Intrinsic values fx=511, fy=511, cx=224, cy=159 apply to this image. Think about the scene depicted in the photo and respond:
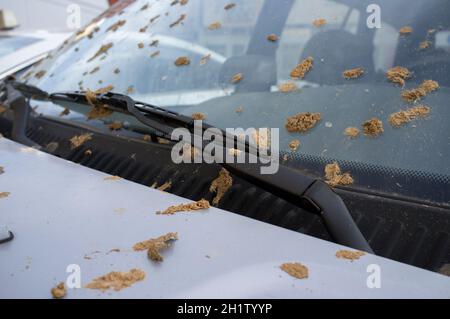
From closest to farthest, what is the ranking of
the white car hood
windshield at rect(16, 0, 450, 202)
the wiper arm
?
1. the white car hood
2. windshield at rect(16, 0, 450, 202)
3. the wiper arm

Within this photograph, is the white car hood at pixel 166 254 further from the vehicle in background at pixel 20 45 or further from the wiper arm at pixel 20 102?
the vehicle in background at pixel 20 45

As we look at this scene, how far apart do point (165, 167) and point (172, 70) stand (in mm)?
480

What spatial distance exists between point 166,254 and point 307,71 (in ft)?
2.45

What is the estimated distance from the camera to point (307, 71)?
4.84 feet

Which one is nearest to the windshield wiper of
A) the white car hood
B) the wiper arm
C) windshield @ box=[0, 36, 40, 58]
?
the white car hood

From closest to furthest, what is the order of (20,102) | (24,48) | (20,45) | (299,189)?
(299,189) → (20,102) → (24,48) → (20,45)

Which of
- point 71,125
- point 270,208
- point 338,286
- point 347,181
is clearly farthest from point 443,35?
point 71,125

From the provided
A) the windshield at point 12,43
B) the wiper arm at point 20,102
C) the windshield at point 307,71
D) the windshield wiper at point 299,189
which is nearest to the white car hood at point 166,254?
the windshield wiper at point 299,189

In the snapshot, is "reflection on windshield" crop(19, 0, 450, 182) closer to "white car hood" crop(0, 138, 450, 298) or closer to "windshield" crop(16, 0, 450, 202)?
"windshield" crop(16, 0, 450, 202)

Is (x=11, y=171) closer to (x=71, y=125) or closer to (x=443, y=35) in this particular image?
(x=71, y=125)

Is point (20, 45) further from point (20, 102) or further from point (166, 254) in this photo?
point (166, 254)

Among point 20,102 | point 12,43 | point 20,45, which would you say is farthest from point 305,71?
point 12,43

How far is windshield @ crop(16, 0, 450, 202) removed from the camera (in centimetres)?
125

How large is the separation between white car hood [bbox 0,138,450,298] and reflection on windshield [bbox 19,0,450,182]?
1.08ft
